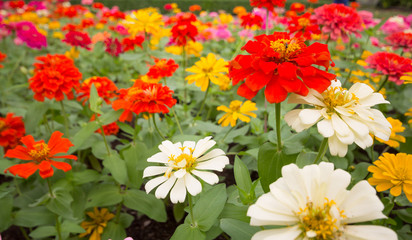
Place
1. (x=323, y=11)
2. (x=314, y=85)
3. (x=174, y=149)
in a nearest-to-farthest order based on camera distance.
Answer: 1. (x=314, y=85)
2. (x=174, y=149)
3. (x=323, y=11)

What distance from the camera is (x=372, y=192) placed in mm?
534

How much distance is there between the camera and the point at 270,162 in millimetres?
890

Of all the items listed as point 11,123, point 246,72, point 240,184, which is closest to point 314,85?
point 246,72

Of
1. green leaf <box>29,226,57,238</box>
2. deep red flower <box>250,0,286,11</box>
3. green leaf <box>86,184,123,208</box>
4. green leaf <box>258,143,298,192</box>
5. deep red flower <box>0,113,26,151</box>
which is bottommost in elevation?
green leaf <box>29,226,57,238</box>

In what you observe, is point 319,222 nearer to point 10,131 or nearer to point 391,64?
point 391,64

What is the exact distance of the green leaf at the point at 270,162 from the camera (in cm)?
85

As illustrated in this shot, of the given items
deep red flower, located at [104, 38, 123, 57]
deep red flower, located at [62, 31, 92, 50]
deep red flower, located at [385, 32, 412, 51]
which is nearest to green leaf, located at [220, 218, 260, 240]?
deep red flower, located at [385, 32, 412, 51]

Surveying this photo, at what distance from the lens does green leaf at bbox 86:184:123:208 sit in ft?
4.12

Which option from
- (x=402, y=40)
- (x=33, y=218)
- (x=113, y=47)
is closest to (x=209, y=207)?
(x=33, y=218)

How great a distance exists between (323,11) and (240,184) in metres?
1.24

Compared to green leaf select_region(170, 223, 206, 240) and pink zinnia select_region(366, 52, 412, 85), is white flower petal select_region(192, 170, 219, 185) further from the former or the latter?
pink zinnia select_region(366, 52, 412, 85)

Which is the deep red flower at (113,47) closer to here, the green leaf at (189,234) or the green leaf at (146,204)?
the green leaf at (146,204)

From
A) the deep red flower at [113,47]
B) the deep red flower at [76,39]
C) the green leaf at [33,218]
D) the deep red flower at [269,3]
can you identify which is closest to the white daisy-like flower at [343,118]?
the deep red flower at [269,3]

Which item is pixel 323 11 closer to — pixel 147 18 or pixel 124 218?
pixel 147 18
